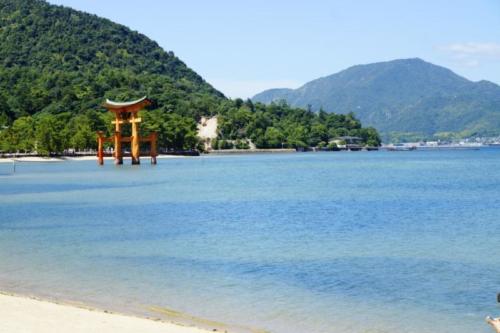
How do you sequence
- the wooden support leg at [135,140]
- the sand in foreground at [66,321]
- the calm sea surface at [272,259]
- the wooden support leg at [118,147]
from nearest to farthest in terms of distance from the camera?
the sand in foreground at [66,321] < the calm sea surface at [272,259] < the wooden support leg at [135,140] < the wooden support leg at [118,147]

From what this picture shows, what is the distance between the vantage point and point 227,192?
2052 inches

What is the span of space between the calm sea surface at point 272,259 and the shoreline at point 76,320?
33.7 inches

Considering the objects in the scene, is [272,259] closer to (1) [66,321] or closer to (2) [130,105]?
(1) [66,321]

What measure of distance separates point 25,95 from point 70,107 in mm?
10643

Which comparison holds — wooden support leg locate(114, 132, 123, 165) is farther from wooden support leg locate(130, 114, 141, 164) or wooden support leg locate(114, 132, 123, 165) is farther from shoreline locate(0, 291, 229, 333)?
shoreline locate(0, 291, 229, 333)

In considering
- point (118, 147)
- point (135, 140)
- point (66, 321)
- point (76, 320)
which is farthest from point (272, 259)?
point (118, 147)

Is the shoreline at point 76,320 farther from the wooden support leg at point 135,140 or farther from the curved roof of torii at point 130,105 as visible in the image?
the wooden support leg at point 135,140

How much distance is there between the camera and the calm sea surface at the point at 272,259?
15797 mm

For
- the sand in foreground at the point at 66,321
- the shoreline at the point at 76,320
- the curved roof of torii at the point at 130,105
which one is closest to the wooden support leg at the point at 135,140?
the curved roof of torii at the point at 130,105

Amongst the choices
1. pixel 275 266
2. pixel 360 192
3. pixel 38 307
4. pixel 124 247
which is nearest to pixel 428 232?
pixel 275 266

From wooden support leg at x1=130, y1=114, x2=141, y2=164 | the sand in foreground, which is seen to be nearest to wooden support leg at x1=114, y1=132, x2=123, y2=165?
wooden support leg at x1=130, y1=114, x2=141, y2=164

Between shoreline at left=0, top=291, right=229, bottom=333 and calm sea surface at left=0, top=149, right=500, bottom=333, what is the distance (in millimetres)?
856

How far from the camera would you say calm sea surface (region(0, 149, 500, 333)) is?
15.8 m

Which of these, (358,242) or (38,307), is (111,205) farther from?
(38,307)
